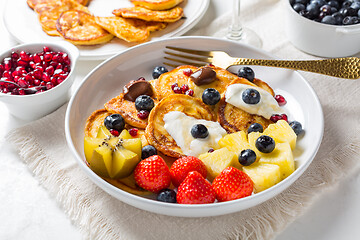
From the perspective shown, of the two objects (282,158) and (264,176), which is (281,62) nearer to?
(282,158)

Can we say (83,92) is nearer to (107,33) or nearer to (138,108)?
(138,108)

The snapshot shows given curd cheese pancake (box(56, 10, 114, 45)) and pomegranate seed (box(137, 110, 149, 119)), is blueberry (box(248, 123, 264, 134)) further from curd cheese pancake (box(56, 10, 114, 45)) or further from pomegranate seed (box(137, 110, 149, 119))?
curd cheese pancake (box(56, 10, 114, 45))

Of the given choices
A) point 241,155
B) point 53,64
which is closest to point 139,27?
point 53,64

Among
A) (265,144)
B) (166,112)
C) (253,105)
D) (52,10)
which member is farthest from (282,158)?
(52,10)

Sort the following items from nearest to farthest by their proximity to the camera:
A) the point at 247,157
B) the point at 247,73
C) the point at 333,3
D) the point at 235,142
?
the point at 247,157
the point at 235,142
the point at 247,73
the point at 333,3

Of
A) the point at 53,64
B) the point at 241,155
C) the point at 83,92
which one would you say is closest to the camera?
the point at 241,155

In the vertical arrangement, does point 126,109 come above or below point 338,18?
below

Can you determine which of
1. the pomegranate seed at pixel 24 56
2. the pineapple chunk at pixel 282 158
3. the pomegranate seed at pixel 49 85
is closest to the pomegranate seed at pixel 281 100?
the pineapple chunk at pixel 282 158
